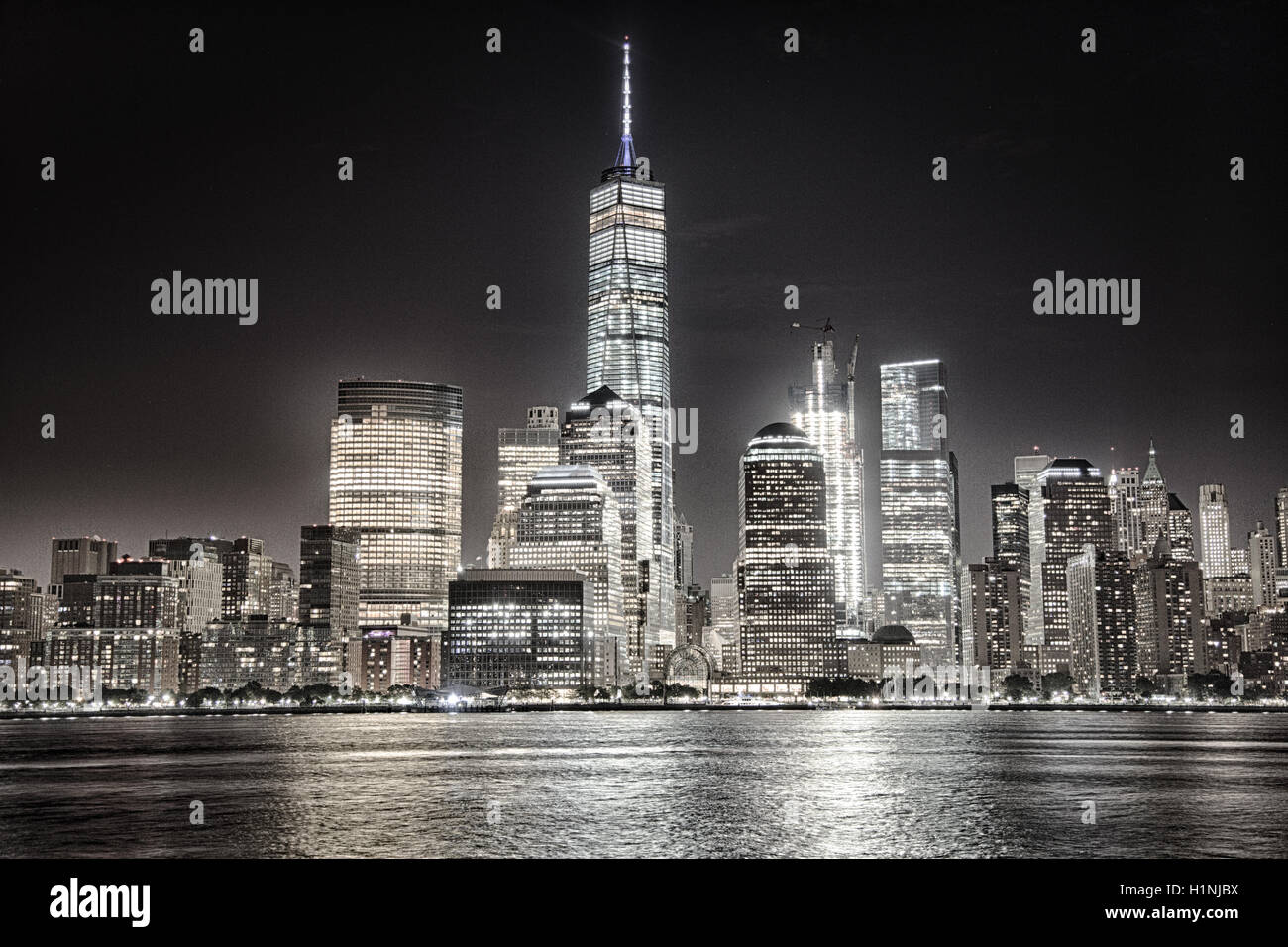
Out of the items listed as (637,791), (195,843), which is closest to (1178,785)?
(637,791)

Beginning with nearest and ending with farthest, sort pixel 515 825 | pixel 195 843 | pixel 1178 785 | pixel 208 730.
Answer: pixel 195 843 < pixel 515 825 < pixel 1178 785 < pixel 208 730

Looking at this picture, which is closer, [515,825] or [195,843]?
[195,843]

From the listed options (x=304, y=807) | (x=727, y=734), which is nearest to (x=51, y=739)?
(x=727, y=734)

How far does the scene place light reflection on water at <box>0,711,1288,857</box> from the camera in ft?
134

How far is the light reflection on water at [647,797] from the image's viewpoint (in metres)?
40.7

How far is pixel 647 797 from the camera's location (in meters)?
57.1
